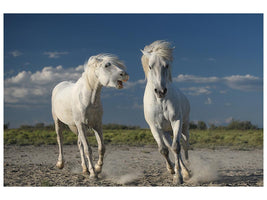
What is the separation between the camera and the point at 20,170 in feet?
28.2

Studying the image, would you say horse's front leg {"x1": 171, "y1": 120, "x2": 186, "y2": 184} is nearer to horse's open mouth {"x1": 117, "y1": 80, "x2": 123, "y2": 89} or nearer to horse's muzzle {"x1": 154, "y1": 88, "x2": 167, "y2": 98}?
horse's muzzle {"x1": 154, "y1": 88, "x2": 167, "y2": 98}

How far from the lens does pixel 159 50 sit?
246 inches

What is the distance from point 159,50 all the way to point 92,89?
1.92 meters

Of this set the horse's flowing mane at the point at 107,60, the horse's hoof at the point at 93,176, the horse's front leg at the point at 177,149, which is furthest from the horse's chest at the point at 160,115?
the horse's hoof at the point at 93,176

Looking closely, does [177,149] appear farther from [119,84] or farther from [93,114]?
[93,114]

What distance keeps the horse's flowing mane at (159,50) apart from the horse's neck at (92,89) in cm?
126

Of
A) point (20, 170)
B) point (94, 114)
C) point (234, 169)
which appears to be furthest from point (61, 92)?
point (234, 169)

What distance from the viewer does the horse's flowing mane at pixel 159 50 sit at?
20.3ft

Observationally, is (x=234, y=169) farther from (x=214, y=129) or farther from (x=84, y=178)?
(x=214, y=129)

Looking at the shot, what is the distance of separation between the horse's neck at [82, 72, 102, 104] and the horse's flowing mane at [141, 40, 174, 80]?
4.14ft

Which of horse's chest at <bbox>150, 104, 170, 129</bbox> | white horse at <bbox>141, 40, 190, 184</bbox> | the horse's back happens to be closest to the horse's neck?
the horse's back

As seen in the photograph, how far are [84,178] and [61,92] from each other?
2582 mm

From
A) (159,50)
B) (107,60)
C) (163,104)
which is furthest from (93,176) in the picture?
(159,50)

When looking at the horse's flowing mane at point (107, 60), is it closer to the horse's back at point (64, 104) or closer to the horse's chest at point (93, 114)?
the horse's chest at point (93, 114)
